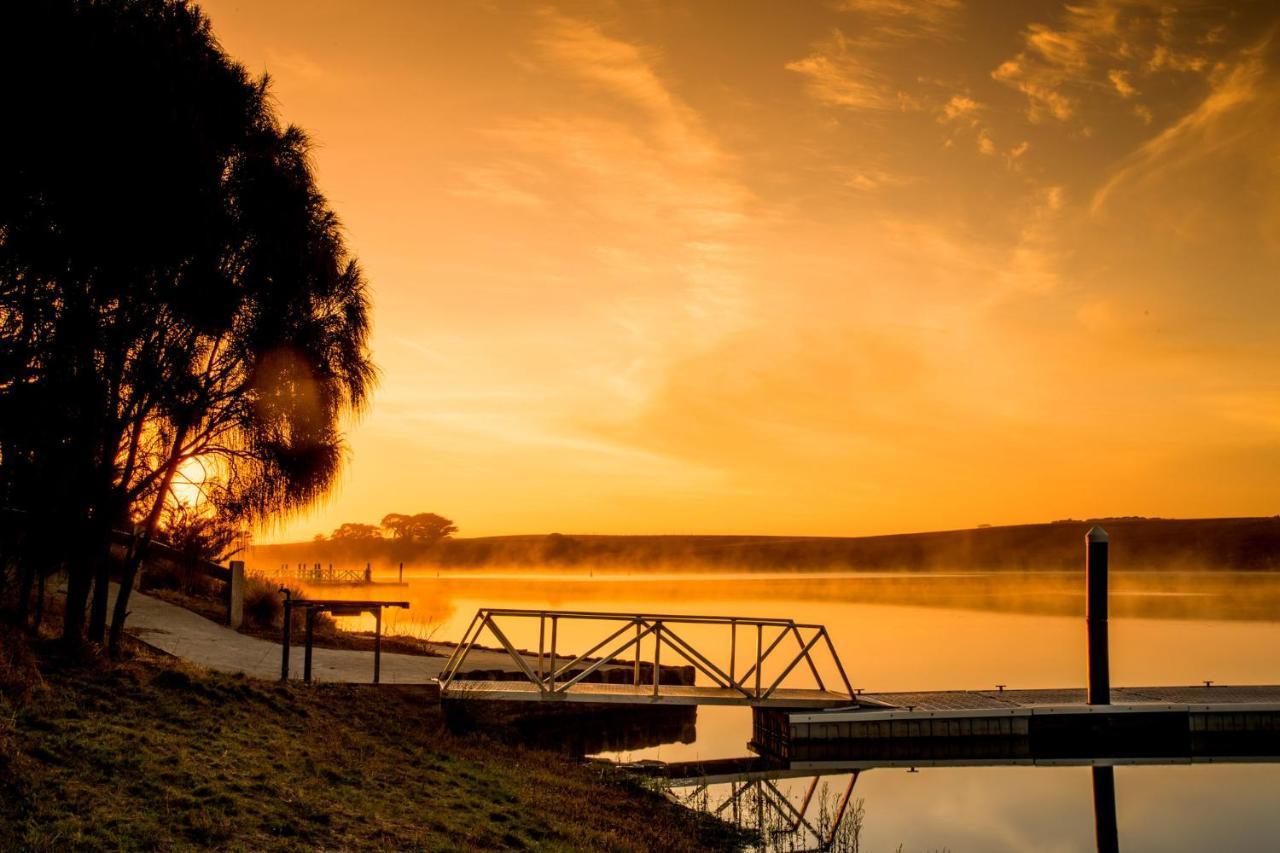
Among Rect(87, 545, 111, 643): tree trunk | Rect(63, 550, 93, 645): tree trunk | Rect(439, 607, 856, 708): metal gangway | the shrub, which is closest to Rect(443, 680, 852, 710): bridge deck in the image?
Rect(439, 607, 856, 708): metal gangway

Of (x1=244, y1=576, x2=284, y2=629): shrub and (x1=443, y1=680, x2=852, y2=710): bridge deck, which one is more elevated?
(x1=244, y1=576, x2=284, y2=629): shrub

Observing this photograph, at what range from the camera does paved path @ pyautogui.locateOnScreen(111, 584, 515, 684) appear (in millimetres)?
17750

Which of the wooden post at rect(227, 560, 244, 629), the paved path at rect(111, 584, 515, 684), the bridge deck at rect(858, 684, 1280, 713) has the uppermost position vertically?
the wooden post at rect(227, 560, 244, 629)

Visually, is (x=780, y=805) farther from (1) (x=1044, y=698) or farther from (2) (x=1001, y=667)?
(2) (x=1001, y=667)

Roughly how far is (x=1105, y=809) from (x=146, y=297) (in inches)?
691

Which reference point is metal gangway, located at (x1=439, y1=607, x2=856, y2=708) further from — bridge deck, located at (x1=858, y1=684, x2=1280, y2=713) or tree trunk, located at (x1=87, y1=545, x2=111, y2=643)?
tree trunk, located at (x1=87, y1=545, x2=111, y2=643)

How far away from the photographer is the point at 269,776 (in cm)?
1077

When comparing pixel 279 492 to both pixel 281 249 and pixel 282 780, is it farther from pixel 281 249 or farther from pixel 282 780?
pixel 282 780

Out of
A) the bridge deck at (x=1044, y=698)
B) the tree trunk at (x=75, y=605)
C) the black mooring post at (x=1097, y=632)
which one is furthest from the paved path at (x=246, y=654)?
the black mooring post at (x=1097, y=632)

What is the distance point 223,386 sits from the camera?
655 inches

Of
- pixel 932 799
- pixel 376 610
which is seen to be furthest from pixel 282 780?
pixel 932 799

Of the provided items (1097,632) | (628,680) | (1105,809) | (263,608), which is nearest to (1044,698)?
(1097,632)

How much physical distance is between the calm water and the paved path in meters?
4.98

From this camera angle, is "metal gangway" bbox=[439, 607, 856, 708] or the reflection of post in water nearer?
the reflection of post in water
